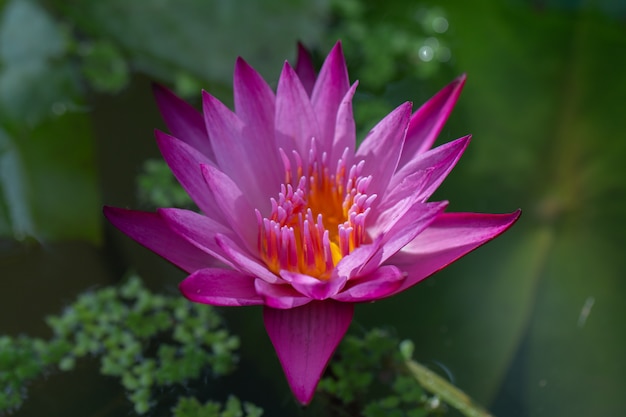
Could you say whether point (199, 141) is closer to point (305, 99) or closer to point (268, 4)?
point (305, 99)

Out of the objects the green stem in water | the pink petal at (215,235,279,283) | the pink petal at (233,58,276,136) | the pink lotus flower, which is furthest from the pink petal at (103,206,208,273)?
the green stem in water

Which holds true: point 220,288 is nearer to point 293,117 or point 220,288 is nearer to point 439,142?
point 293,117

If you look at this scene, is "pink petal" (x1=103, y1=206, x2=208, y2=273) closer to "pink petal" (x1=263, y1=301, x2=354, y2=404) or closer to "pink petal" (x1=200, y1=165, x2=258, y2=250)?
"pink petal" (x1=200, y1=165, x2=258, y2=250)

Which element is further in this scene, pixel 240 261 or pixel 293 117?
pixel 293 117

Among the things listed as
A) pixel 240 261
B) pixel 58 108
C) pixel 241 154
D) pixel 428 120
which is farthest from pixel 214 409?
pixel 58 108

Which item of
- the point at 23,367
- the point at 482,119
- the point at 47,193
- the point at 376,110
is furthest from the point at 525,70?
the point at 23,367
